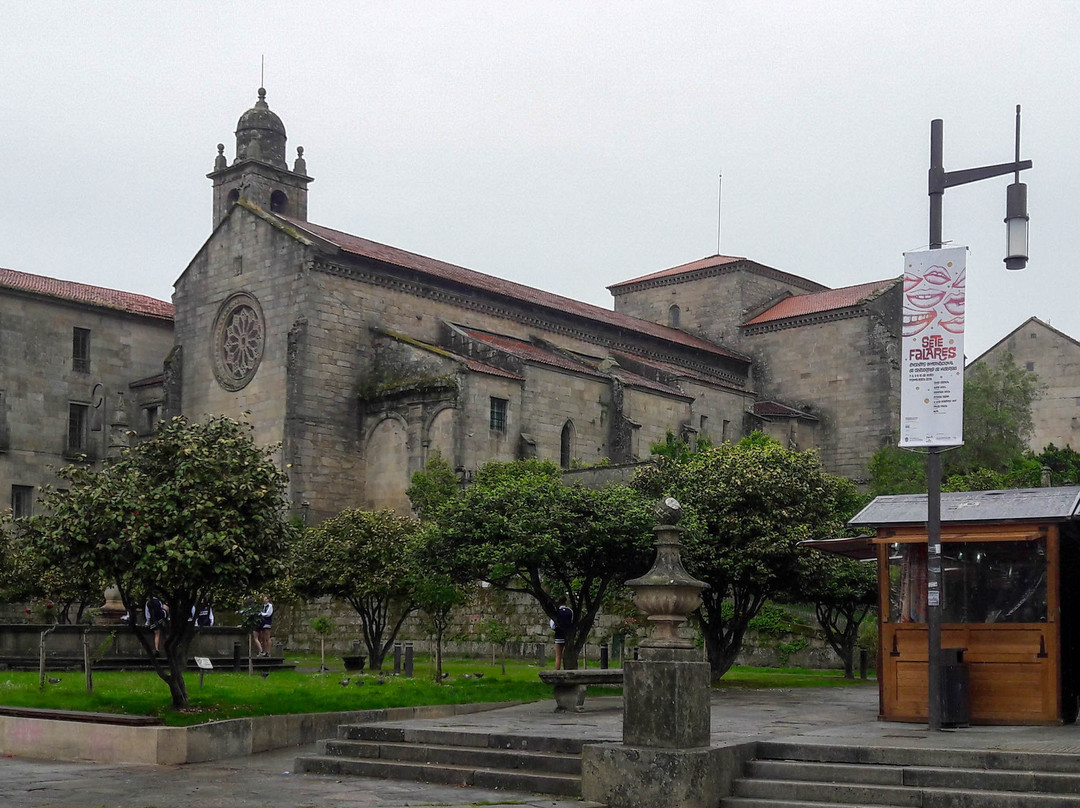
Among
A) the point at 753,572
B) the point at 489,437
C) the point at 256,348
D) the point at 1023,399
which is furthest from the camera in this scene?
the point at 1023,399

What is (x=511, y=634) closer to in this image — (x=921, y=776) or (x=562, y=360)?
(x=562, y=360)

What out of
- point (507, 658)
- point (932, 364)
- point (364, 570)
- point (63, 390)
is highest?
point (63, 390)

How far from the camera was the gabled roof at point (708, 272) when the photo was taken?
231ft

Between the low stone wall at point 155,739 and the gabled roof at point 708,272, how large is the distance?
179 feet

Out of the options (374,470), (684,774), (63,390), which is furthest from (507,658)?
(63,390)

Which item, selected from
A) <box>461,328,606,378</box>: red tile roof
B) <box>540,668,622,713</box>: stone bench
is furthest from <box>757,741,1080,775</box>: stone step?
<box>461,328,606,378</box>: red tile roof

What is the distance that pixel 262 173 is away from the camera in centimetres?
5822

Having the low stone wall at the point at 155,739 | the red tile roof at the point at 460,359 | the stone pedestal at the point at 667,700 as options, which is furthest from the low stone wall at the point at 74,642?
the red tile roof at the point at 460,359

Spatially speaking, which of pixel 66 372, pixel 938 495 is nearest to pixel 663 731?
pixel 938 495

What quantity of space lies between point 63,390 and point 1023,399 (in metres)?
42.0

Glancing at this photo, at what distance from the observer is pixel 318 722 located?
61.5 ft

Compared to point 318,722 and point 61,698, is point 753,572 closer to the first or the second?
point 318,722

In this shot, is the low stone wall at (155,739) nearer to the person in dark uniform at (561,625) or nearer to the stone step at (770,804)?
the stone step at (770,804)

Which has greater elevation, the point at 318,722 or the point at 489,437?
the point at 489,437
